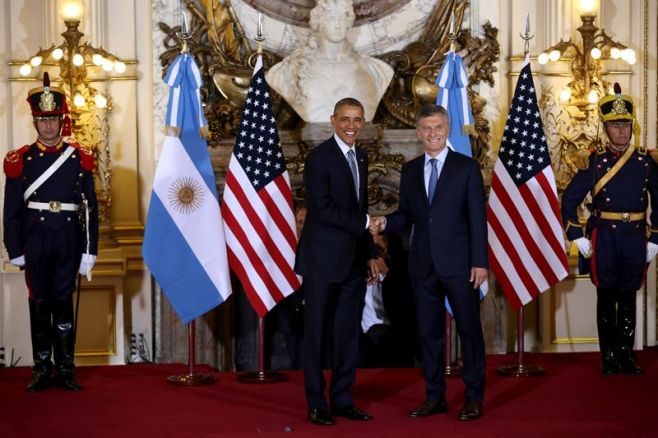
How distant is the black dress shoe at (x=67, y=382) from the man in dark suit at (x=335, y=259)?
68.7 inches

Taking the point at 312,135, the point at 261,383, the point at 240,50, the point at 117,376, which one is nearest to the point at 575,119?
the point at 312,135


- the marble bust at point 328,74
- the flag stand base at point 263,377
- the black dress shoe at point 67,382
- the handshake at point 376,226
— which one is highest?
the marble bust at point 328,74

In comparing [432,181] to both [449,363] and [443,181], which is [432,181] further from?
[449,363]

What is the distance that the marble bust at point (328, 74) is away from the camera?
8844mm

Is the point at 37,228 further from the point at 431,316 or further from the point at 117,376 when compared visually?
the point at 431,316

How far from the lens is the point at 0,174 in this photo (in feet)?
29.2

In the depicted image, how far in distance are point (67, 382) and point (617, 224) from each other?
11.8 ft

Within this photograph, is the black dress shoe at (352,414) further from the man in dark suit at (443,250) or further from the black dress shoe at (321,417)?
the man in dark suit at (443,250)

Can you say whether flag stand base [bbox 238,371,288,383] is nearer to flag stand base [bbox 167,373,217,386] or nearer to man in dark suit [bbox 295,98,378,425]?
flag stand base [bbox 167,373,217,386]

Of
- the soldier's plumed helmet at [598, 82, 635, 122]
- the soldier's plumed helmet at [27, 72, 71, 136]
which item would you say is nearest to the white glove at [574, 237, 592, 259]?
the soldier's plumed helmet at [598, 82, 635, 122]

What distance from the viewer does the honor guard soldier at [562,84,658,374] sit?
25.3 ft

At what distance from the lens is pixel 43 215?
7.29 meters

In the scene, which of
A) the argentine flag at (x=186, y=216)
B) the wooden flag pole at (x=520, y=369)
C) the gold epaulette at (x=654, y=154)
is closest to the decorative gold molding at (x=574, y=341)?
the wooden flag pole at (x=520, y=369)

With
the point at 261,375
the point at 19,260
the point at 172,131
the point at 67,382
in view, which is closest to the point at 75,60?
the point at 172,131
